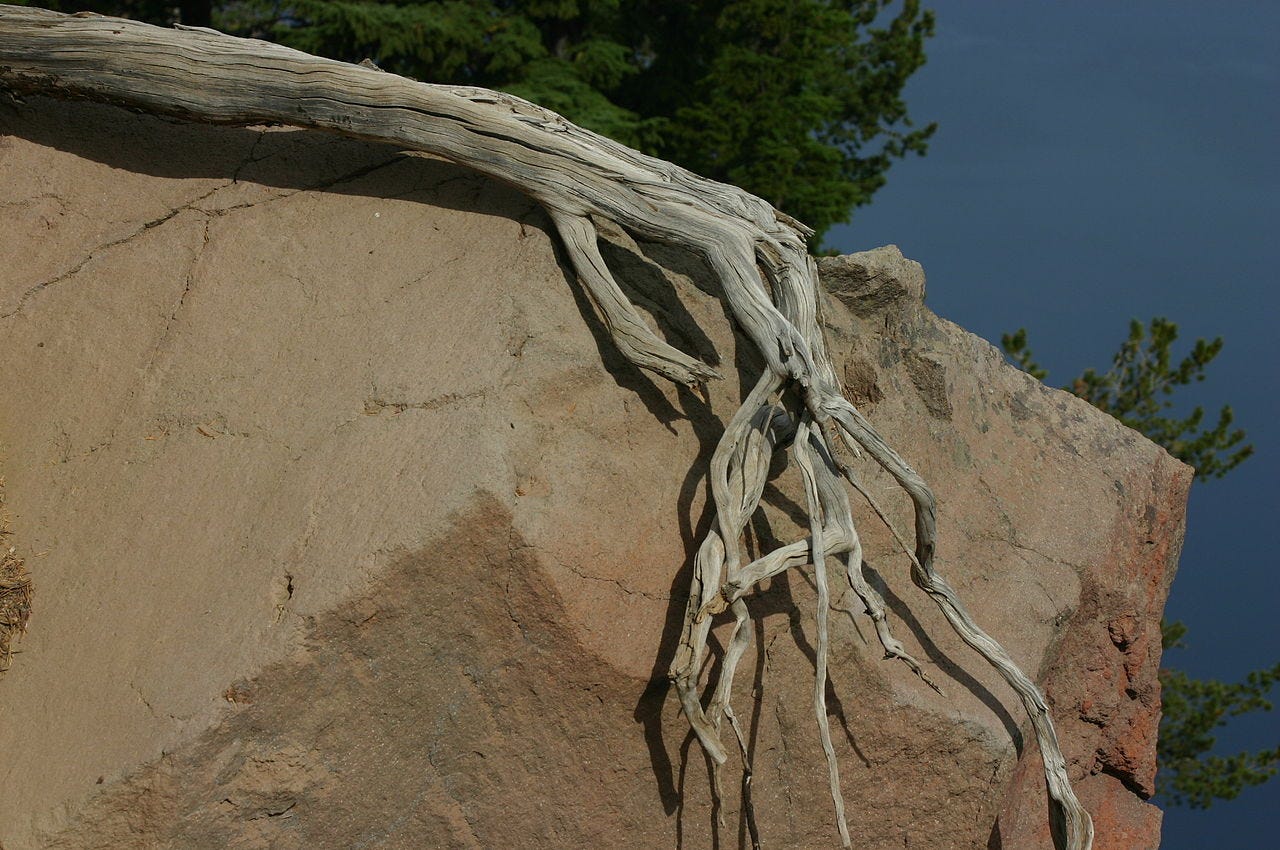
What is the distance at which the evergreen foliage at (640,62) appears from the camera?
797 centimetres

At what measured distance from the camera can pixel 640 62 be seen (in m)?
9.94

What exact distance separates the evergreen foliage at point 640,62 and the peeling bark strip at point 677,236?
4245 millimetres

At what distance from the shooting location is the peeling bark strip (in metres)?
3.00

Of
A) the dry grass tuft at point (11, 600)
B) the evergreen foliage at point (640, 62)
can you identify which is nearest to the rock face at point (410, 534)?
the dry grass tuft at point (11, 600)

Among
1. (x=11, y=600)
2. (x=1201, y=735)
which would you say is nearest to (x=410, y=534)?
(x=11, y=600)

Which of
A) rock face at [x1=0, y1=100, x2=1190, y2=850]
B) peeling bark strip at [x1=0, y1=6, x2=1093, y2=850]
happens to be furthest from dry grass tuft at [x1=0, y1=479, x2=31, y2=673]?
peeling bark strip at [x1=0, y1=6, x2=1093, y2=850]

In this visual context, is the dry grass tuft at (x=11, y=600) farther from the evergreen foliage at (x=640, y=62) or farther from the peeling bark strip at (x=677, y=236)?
the evergreen foliage at (x=640, y=62)

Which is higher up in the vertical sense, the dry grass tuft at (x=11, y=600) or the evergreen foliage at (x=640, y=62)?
the evergreen foliage at (x=640, y=62)

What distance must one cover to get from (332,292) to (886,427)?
165 centimetres

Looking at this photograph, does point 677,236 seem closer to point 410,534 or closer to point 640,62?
point 410,534

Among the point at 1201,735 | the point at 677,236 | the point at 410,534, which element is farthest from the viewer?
the point at 1201,735

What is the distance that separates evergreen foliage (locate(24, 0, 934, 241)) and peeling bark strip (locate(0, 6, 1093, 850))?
424 cm

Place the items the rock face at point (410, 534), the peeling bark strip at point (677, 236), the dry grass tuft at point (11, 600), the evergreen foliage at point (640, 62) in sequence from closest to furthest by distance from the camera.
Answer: the rock face at point (410, 534) < the peeling bark strip at point (677, 236) < the dry grass tuft at point (11, 600) < the evergreen foliage at point (640, 62)

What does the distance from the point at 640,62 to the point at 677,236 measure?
6991 mm
